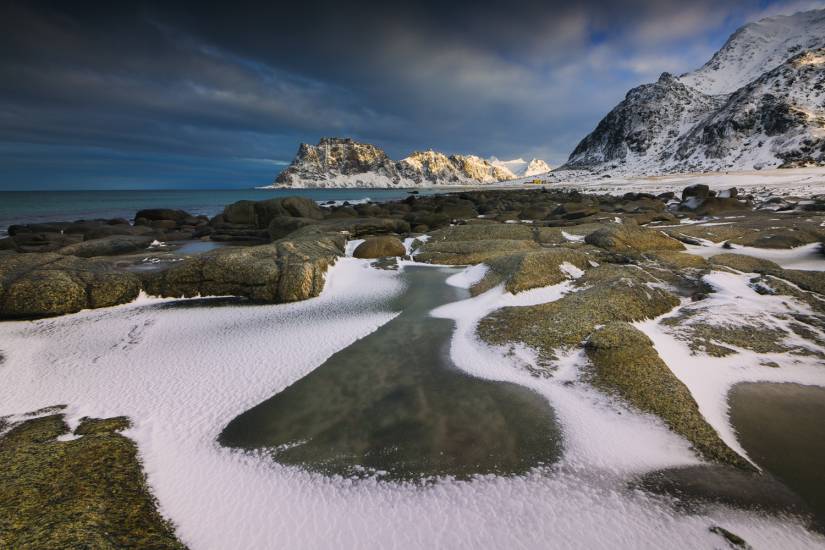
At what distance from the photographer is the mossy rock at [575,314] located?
5.39 m

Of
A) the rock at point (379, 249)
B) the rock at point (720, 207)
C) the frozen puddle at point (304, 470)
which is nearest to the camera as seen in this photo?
the frozen puddle at point (304, 470)

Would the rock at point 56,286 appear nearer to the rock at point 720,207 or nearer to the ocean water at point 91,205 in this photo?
the ocean water at point 91,205

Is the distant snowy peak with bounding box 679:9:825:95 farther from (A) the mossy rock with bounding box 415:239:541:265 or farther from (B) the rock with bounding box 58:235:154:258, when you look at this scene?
(B) the rock with bounding box 58:235:154:258

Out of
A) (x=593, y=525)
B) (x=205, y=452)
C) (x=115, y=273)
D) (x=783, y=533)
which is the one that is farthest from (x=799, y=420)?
(x=115, y=273)

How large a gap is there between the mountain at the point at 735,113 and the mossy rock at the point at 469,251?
74496mm

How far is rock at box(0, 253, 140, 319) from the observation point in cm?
654

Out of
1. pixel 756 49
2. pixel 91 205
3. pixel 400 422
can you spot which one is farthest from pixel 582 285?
pixel 756 49

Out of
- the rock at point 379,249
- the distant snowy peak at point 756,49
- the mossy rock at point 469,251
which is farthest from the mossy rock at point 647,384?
the distant snowy peak at point 756,49

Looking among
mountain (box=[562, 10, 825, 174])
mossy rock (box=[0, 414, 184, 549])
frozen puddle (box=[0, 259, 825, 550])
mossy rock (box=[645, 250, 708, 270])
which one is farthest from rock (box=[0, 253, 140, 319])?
mountain (box=[562, 10, 825, 174])

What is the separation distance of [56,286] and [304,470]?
23.7 ft

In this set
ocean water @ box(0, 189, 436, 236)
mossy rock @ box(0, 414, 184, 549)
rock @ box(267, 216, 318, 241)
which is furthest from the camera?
ocean water @ box(0, 189, 436, 236)

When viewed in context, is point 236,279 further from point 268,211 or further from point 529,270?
point 268,211

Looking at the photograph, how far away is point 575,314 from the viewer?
5914mm

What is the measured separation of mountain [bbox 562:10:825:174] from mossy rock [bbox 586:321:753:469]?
79595mm
